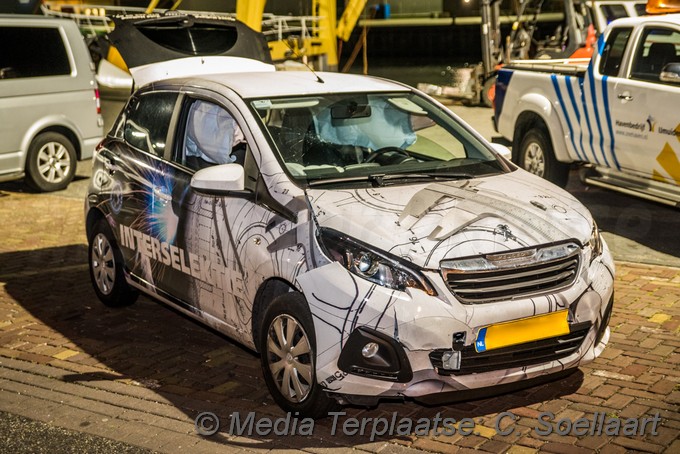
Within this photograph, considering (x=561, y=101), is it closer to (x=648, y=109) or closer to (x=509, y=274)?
(x=648, y=109)

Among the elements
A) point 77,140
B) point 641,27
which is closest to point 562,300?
point 641,27

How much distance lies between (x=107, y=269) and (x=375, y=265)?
3319 mm

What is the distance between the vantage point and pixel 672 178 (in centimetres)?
890

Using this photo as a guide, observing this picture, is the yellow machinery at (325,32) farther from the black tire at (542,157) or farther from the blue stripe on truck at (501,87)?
the black tire at (542,157)

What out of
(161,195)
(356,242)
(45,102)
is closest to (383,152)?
(356,242)

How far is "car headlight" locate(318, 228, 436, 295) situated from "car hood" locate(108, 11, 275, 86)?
13.8 ft

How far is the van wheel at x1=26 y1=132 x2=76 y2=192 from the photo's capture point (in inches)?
501

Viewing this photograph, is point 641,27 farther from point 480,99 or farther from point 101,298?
point 480,99

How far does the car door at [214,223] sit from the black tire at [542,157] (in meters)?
5.54

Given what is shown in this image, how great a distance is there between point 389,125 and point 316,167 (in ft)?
2.66

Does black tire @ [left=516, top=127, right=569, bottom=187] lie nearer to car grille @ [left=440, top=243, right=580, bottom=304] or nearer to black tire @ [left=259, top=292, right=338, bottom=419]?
car grille @ [left=440, top=243, right=580, bottom=304]

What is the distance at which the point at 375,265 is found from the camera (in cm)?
473

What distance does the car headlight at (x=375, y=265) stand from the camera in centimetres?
467

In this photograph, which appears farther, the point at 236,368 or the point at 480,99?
the point at 480,99
